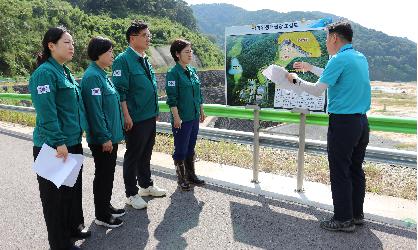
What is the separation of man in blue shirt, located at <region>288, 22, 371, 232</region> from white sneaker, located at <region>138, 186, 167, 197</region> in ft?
6.56

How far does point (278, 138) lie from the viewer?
5043 millimetres

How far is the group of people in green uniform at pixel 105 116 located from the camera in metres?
3.11

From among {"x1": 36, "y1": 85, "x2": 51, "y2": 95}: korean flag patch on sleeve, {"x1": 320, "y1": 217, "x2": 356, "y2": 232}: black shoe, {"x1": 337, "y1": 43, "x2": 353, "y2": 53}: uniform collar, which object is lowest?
{"x1": 320, "y1": 217, "x2": 356, "y2": 232}: black shoe

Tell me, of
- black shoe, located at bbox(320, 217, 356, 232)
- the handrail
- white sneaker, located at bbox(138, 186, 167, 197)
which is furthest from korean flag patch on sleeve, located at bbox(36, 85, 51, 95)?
black shoe, located at bbox(320, 217, 356, 232)

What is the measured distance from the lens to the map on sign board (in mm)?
4273

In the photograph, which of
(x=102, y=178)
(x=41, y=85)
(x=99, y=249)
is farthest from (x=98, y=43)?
(x=99, y=249)

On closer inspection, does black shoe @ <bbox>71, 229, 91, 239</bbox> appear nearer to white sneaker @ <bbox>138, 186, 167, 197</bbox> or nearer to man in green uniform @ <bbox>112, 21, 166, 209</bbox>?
man in green uniform @ <bbox>112, 21, 166, 209</bbox>

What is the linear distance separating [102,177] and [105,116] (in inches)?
25.1

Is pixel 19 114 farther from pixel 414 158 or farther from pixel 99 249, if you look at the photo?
pixel 414 158

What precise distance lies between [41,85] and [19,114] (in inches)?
366

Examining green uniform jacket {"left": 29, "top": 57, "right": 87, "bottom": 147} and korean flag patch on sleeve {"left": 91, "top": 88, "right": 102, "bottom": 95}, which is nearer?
Result: green uniform jacket {"left": 29, "top": 57, "right": 87, "bottom": 147}

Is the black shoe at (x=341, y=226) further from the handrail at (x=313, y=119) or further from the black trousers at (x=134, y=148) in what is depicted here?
the black trousers at (x=134, y=148)

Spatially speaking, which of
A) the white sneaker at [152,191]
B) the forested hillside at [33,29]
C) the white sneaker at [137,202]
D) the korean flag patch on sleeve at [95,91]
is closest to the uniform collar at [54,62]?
the korean flag patch on sleeve at [95,91]

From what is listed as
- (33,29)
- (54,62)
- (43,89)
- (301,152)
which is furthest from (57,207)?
(33,29)
